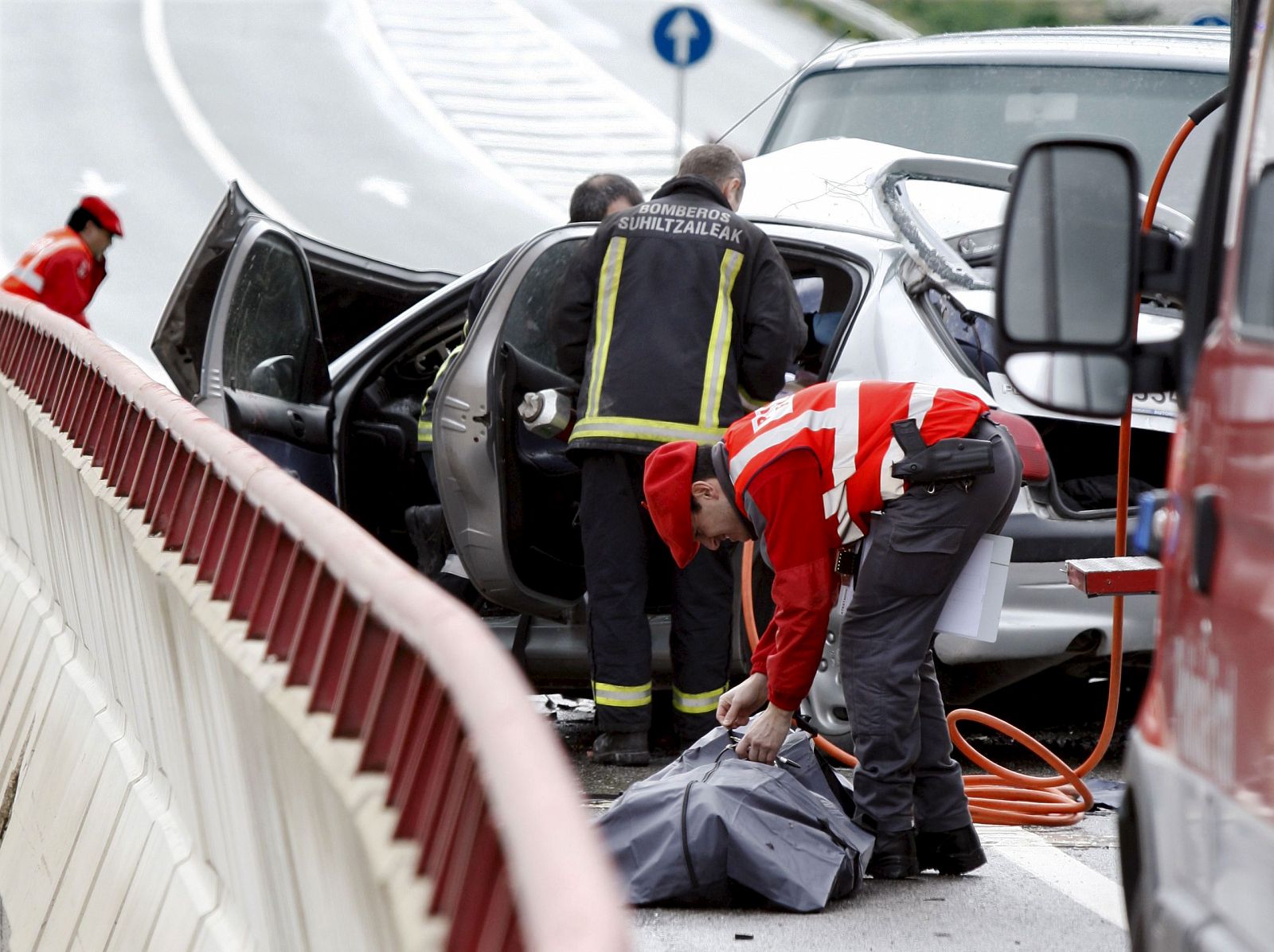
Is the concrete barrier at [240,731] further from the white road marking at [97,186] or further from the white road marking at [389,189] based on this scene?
the white road marking at [97,186]

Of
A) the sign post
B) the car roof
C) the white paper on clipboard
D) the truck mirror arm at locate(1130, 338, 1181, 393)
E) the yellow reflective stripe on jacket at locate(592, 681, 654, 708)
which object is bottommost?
the yellow reflective stripe on jacket at locate(592, 681, 654, 708)

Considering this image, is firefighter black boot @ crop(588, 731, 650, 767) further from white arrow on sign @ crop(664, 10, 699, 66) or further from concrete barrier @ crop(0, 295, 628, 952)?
white arrow on sign @ crop(664, 10, 699, 66)

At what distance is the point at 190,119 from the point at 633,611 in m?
20.0

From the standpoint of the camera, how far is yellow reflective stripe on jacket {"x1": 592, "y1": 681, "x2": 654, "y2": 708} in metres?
6.00

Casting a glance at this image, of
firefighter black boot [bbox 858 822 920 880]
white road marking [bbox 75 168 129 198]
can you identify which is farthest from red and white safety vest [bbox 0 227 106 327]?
white road marking [bbox 75 168 129 198]

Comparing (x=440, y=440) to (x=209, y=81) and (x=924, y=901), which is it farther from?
(x=209, y=81)

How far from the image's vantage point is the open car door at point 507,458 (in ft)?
20.2

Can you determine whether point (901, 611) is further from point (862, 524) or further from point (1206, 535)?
point (1206, 535)

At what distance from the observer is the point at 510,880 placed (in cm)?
160

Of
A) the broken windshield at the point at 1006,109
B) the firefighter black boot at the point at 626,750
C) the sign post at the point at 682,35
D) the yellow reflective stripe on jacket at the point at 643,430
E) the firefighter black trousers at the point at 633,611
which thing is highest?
the sign post at the point at 682,35

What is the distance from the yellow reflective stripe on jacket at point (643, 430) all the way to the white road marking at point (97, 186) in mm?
16048

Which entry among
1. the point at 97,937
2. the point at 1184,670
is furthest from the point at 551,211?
the point at 1184,670

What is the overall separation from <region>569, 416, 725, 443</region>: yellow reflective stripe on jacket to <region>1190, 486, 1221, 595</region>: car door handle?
150 inches

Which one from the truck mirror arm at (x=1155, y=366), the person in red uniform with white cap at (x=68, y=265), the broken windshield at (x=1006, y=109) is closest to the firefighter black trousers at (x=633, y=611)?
the broken windshield at (x=1006, y=109)
